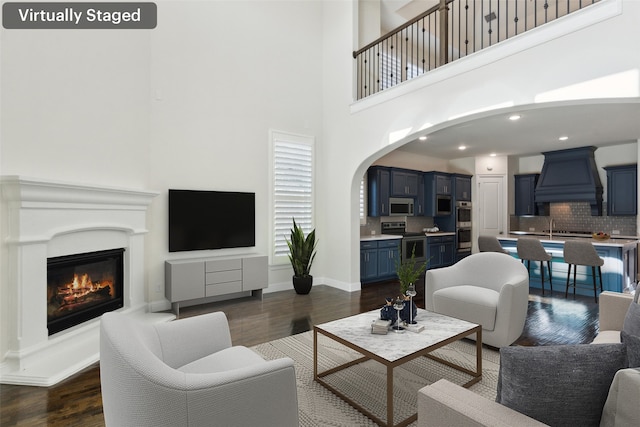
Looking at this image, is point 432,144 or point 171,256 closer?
point 171,256

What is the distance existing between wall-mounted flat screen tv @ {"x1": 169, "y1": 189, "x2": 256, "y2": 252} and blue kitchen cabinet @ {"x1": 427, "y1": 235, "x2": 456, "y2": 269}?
4.29 m

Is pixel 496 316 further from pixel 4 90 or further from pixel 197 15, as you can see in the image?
pixel 197 15

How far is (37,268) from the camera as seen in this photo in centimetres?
284

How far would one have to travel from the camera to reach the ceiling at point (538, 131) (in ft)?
15.1

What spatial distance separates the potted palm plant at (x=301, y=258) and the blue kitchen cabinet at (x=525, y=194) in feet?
18.8

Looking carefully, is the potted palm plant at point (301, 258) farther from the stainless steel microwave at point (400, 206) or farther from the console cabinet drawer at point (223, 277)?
the stainless steel microwave at point (400, 206)

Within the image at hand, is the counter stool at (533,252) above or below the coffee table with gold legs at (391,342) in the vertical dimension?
above

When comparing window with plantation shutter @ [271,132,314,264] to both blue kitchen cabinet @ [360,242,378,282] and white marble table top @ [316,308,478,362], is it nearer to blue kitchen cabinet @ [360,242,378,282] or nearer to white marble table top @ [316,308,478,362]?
blue kitchen cabinet @ [360,242,378,282]

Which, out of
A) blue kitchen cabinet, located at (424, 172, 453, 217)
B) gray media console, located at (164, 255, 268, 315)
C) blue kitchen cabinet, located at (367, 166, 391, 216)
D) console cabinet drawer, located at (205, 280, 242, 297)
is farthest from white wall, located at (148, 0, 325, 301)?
blue kitchen cabinet, located at (424, 172, 453, 217)

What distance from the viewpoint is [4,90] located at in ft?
9.11

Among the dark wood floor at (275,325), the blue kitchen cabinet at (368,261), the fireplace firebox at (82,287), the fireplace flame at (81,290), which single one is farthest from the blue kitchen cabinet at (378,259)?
the fireplace flame at (81,290)

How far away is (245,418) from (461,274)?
10.1ft

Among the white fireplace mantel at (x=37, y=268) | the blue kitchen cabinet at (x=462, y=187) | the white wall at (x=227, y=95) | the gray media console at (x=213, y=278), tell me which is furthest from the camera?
the blue kitchen cabinet at (x=462, y=187)

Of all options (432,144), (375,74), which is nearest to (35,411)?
(375,74)
